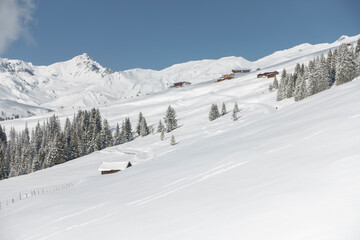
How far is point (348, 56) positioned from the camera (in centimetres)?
5531

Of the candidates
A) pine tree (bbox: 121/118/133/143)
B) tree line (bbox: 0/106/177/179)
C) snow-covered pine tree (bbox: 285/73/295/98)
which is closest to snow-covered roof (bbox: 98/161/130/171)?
tree line (bbox: 0/106/177/179)

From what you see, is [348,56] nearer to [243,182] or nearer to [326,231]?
[243,182]

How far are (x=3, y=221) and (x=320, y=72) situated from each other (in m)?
64.5

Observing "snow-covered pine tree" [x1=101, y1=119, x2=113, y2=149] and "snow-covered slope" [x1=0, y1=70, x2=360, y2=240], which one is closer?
"snow-covered slope" [x1=0, y1=70, x2=360, y2=240]

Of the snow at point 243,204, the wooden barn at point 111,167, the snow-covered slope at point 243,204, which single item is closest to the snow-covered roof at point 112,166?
the wooden barn at point 111,167

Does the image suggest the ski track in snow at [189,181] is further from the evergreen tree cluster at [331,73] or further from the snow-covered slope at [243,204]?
the evergreen tree cluster at [331,73]

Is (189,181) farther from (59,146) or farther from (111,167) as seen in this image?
(59,146)

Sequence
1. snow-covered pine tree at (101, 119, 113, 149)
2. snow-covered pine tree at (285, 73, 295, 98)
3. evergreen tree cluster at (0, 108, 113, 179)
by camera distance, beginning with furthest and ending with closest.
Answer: snow-covered pine tree at (101, 119, 113, 149), evergreen tree cluster at (0, 108, 113, 179), snow-covered pine tree at (285, 73, 295, 98)

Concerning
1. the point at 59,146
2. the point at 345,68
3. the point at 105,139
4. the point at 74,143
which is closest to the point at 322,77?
the point at 345,68

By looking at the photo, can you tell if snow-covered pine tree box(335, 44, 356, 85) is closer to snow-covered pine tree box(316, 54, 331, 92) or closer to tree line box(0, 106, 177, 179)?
snow-covered pine tree box(316, 54, 331, 92)

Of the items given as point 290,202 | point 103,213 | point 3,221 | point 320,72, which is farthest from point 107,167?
point 320,72

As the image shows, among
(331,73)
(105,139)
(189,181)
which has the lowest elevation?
(105,139)

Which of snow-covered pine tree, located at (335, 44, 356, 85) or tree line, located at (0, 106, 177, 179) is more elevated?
snow-covered pine tree, located at (335, 44, 356, 85)

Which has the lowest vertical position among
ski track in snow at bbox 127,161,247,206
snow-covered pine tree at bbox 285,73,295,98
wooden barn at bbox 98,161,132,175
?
wooden barn at bbox 98,161,132,175
